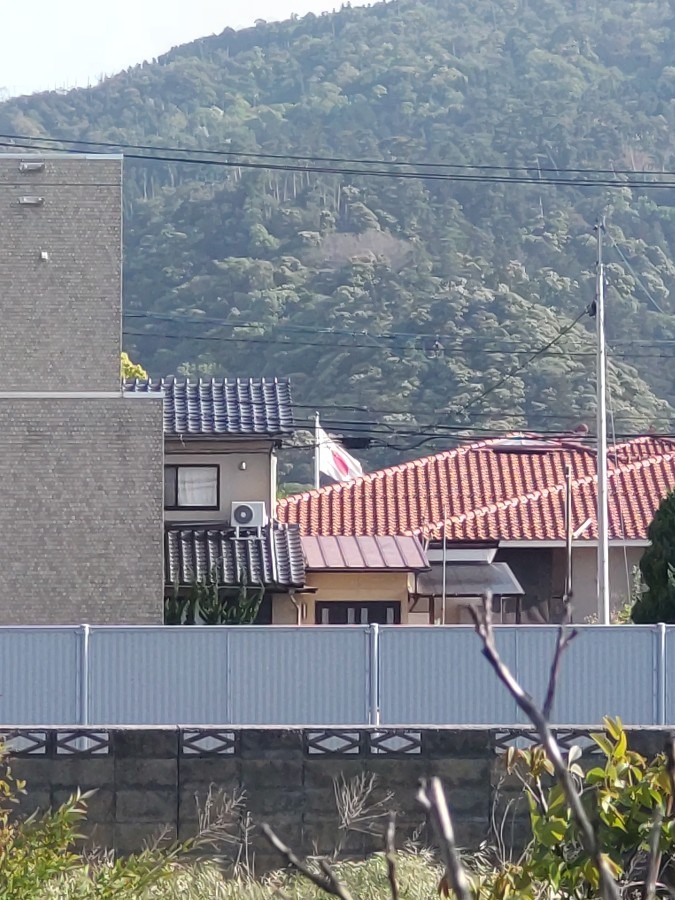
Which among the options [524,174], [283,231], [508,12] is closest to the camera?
[283,231]

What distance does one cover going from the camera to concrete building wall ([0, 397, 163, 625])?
22141 millimetres

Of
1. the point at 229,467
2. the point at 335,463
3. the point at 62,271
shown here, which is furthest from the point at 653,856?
the point at 335,463

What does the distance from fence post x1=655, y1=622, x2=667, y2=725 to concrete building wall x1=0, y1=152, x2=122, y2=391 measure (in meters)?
9.72

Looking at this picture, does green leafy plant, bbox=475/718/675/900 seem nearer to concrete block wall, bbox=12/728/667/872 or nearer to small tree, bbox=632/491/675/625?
concrete block wall, bbox=12/728/667/872

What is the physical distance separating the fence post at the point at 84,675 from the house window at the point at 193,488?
961 cm

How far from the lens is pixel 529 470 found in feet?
118

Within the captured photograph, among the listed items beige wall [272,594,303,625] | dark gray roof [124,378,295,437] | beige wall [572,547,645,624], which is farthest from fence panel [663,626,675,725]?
beige wall [572,547,645,624]

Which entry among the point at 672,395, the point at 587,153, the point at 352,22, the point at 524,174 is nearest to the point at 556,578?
the point at 672,395

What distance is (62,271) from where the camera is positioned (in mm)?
22781

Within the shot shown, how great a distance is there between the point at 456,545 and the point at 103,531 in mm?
11223

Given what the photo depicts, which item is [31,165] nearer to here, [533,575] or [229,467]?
[229,467]

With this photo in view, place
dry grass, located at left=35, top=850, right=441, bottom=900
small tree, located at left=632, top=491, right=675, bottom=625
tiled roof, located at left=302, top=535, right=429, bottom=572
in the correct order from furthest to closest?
tiled roof, located at left=302, top=535, right=429, bottom=572
small tree, located at left=632, top=491, right=675, bottom=625
dry grass, located at left=35, top=850, right=441, bottom=900

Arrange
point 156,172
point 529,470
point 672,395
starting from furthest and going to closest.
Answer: point 156,172 → point 672,395 → point 529,470

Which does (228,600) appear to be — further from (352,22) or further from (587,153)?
(352,22)
